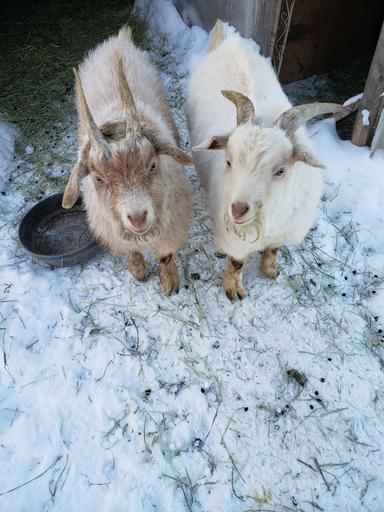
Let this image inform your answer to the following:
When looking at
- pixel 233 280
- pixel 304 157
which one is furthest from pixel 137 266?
pixel 304 157

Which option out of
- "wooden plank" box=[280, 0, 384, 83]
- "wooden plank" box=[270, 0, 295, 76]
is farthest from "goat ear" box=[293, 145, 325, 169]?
"wooden plank" box=[280, 0, 384, 83]

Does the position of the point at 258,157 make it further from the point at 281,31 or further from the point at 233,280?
the point at 281,31

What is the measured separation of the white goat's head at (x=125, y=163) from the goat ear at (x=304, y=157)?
0.75m

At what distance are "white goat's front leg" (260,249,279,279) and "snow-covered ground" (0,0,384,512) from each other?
9 centimetres

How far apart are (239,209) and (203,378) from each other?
4.55 feet

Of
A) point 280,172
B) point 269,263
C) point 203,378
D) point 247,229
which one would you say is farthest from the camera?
point 269,263

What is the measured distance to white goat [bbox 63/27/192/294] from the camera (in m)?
2.15

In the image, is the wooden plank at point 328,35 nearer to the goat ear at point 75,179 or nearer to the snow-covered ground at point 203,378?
the snow-covered ground at point 203,378

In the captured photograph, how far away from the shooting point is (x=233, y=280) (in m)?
3.09

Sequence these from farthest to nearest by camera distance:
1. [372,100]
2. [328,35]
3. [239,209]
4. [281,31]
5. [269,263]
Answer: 1. [328,35]
2. [281,31]
3. [372,100]
4. [269,263]
5. [239,209]

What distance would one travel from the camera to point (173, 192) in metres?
2.72

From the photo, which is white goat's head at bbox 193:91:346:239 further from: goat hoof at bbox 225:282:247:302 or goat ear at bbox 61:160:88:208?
goat hoof at bbox 225:282:247:302

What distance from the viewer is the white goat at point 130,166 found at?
2148mm

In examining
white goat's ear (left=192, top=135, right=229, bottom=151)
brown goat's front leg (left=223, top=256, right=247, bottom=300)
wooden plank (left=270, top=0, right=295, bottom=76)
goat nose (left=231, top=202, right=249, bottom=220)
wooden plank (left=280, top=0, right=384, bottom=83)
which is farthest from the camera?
wooden plank (left=280, top=0, right=384, bottom=83)
